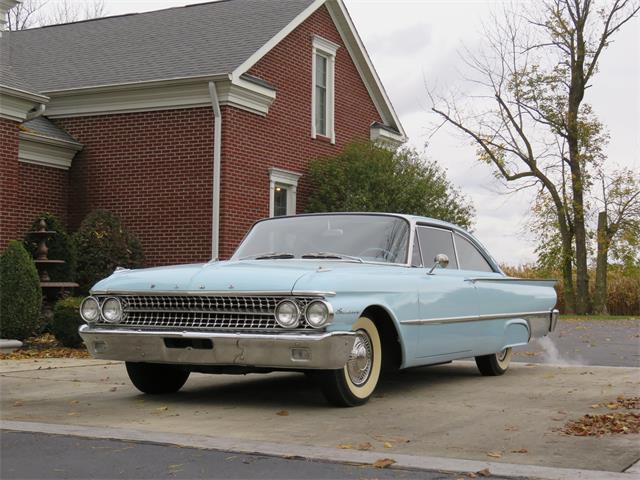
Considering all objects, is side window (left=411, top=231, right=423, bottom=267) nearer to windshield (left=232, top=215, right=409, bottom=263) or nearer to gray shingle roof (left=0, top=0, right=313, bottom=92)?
windshield (left=232, top=215, right=409, bottom=263)

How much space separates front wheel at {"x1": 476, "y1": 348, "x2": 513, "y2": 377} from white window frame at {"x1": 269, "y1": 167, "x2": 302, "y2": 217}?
9.76m

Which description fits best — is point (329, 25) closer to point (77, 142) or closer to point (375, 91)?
point (375, 91)

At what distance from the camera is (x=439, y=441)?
5520mm

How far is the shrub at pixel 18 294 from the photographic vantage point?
45.1 feet

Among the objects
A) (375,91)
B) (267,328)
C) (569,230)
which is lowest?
(267,328)

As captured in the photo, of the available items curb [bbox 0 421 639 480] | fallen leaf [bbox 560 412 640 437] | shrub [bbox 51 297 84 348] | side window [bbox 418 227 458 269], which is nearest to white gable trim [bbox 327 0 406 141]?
shrub [bbox 51 297 84 348]

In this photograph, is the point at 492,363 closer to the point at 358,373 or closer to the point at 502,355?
the point at 502,355

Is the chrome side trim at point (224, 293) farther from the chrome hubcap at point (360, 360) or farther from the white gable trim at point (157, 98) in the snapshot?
the white gable trim at point (157, 98)

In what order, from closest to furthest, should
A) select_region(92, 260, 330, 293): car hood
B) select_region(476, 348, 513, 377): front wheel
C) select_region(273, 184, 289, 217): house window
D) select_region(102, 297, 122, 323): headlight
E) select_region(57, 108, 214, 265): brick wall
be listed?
select_region(92, 260, 330, 293): car hood, select_region(102, 297, 122, 323): headlight, select_region(476, 348, 513, 377): front wheel, select_region(57, 108, 214, 265): brick wall, select_region(273, 184, 289, 217): house window

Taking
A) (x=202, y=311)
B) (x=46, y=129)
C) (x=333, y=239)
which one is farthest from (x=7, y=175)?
(x=202, y=311)

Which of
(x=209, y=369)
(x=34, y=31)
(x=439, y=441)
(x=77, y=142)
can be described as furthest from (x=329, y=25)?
(x=439, y=441)

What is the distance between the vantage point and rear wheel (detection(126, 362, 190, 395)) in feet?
24.5

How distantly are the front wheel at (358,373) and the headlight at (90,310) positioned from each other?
1.78 meters

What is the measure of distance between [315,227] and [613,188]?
87.9ft
